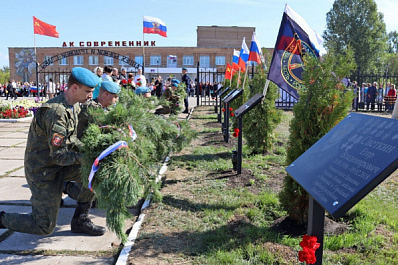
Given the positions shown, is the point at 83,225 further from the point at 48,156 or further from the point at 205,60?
the point at 205,60

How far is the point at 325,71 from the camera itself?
3.78 m

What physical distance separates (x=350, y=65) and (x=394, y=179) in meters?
3.54

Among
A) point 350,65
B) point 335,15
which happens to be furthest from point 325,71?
point 335,15

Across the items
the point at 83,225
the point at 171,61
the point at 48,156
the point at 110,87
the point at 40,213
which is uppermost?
the point at 171,61

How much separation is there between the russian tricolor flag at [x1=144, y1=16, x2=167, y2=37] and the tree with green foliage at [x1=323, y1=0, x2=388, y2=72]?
38193 millimetres

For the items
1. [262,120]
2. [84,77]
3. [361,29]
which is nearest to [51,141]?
[84,77]

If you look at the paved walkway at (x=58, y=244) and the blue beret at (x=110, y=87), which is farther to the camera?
the blue beret at (x=110, y=87)

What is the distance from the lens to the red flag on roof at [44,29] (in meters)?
21.0

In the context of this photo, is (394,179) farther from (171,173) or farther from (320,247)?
(320,247)

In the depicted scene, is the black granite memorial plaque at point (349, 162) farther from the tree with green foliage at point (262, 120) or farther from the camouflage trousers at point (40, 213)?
the tree with green foliage at point (262, 120)

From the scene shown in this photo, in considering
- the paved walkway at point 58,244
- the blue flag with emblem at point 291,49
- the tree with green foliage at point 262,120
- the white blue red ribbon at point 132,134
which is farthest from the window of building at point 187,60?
the white blue red ribbon at point 132,134

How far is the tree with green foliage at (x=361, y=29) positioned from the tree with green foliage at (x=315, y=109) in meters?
53.5

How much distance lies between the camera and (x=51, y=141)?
3.11 m

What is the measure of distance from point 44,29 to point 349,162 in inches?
903
